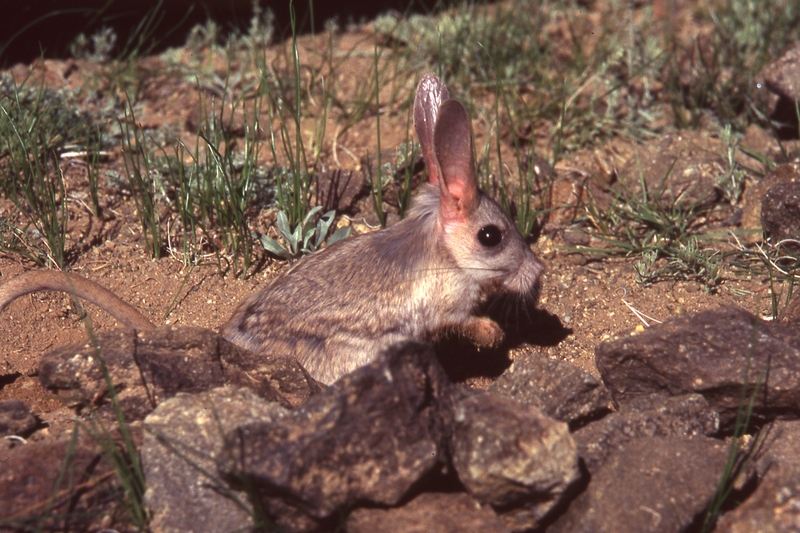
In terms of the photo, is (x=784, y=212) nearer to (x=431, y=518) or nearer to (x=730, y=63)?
(x=730, y=63)

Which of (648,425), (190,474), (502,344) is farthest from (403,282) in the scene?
(190,474)

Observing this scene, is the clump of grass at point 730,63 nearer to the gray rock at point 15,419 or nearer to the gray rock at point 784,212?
the gray rock at point 784,212

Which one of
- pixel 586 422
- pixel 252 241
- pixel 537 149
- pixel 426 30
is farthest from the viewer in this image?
pixel 426 30

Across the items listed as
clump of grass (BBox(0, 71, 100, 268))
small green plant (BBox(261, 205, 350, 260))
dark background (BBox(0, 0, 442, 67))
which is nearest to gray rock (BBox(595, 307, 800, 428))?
small green plant (BBox(261, 205, 350, 260))

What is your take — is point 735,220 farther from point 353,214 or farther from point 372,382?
point 372,382

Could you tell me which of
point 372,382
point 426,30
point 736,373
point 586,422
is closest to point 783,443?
point 736,373
